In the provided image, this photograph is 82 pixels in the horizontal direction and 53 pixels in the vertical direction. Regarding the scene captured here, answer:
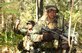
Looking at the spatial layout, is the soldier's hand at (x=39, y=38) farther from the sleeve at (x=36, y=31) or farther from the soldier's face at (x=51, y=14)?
the soldier's face at (x=51, y=14)

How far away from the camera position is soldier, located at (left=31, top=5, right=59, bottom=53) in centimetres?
493

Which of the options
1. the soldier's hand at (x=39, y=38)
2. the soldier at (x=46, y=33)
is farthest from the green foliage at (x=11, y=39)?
the soldier's hand at (x=39, y=38)

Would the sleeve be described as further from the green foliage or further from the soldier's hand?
the green foliage

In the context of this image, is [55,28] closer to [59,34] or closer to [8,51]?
[59,34]

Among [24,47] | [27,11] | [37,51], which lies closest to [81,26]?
[27,11]

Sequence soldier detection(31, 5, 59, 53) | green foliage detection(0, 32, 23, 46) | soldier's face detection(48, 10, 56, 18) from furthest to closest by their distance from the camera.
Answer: green foliage detection(0, 32, 23, 46) → soldier's face detection(48, 10, 56, 18) → soldier detection(31, 5, 59, 53)

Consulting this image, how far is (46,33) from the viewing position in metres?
4.87

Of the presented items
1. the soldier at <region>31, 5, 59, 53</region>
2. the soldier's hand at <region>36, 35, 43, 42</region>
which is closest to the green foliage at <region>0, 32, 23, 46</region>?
the soldier at <region>31, 5, 59, 53</region>

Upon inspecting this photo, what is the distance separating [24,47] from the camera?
281 inches

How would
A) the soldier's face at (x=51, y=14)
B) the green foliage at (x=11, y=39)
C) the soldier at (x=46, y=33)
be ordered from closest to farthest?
the soldier at (x=46, y=33)
the soldier's face at (x=51, y=14)
the green foliage at (x=11, y=39)

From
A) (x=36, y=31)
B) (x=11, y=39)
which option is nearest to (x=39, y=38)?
(x=36, y=31)

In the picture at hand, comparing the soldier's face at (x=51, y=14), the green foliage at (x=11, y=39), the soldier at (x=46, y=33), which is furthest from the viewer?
the green foliage at (x=11, y=39)

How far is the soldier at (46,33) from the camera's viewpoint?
4927mm

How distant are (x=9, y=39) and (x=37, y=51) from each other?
11.0ft
